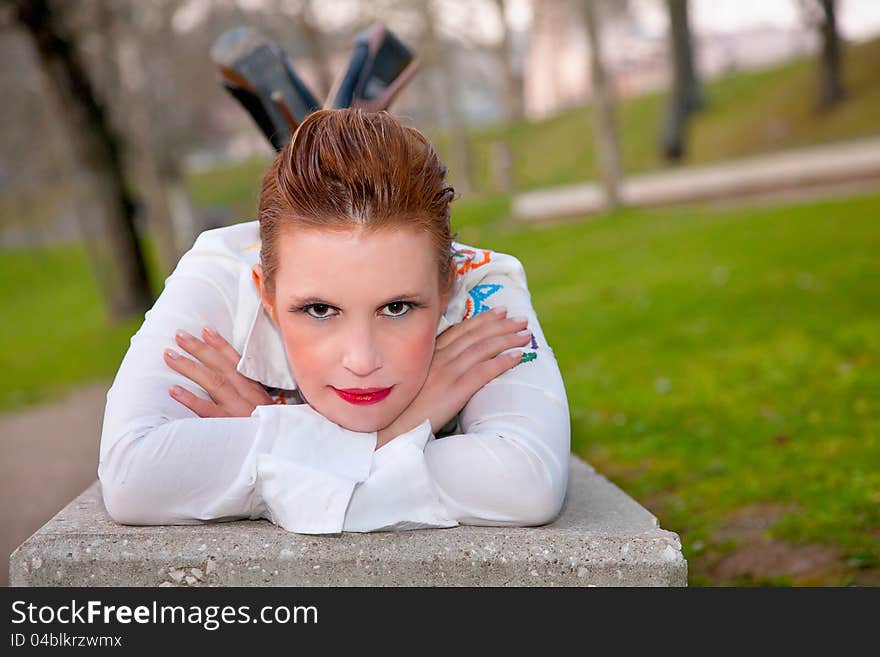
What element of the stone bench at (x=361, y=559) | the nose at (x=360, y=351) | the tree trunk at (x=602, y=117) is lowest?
the tree trunk at (x=602, y=117)

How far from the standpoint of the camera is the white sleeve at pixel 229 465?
7.68 ft

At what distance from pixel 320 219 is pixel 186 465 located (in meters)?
0.65

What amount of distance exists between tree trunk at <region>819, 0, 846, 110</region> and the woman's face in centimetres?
2550

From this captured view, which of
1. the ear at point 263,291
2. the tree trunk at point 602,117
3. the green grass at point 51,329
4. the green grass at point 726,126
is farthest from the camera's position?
the green grass at point 726,126

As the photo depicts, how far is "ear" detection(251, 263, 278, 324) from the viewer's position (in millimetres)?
2574

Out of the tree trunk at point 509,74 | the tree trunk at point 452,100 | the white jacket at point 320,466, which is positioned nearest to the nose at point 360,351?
the white jacket at point 320,466

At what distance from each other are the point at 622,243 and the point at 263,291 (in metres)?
11.5

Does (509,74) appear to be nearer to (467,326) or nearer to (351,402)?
(467,326)

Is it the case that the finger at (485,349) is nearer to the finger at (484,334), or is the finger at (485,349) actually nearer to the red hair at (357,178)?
the finger at (484,334)

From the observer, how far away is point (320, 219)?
2.29 metres

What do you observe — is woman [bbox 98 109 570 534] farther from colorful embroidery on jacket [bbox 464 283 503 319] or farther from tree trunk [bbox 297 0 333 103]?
tree trunk [bbox 297 0 333 103]

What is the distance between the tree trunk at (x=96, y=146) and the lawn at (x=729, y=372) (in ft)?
3.38

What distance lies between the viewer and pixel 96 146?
1544cm
